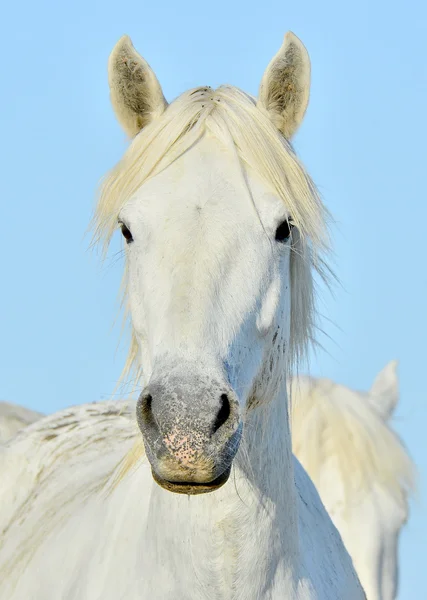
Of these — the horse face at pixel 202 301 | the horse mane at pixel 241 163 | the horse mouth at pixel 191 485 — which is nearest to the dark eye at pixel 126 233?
the horse face at pixel 202 301

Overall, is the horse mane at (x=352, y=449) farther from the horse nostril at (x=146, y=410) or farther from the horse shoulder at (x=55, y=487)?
the horse nostril at (x=146, y=410)

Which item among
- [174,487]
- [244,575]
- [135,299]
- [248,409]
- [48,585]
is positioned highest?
[135,299]

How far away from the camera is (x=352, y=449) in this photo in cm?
620

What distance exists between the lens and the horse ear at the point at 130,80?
3203mm

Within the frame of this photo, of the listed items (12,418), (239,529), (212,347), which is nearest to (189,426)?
(212,347)

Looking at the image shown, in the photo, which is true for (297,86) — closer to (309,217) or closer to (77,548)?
(309,217)

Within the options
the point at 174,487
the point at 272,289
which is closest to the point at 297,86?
the point at 272,289

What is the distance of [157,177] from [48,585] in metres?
1.37

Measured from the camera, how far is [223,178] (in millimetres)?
2873

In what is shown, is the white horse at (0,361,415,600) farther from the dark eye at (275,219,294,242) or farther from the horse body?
the dark eye at (275,219,294,242)

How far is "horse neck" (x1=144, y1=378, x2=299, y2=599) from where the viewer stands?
280 cm

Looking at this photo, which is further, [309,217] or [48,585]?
[48,585]

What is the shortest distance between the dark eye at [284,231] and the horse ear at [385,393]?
152 inches

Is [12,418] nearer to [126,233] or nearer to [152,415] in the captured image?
[126,233]
